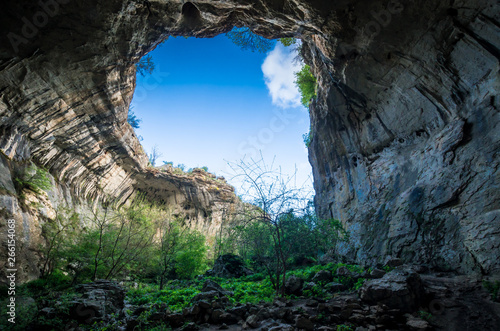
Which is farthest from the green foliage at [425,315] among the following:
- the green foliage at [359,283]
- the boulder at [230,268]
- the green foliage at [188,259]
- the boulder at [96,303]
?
the green foliage at [188,259]

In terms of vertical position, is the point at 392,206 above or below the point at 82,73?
below

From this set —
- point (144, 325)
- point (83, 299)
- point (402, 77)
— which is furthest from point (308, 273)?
point (402, 77)

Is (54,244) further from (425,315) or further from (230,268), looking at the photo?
(425,315)

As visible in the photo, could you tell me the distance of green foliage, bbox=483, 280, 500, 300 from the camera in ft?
14.9

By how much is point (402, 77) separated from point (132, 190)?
80.7 ft

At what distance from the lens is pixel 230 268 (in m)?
14.4

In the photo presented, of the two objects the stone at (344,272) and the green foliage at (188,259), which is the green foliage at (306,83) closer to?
the stone at (344,272)

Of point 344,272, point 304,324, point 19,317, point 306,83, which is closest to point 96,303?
point 19,317

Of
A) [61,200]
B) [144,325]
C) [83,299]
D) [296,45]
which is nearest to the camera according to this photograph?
[144,325]

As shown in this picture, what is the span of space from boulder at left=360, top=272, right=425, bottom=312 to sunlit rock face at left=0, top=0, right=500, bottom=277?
2334mm

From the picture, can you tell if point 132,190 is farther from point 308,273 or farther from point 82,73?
point 308,273

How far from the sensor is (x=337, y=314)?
187 inches

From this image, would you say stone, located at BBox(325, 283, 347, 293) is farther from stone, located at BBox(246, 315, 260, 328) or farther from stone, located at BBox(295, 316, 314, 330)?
stone, located at BBox(246, 315, 260, 328)

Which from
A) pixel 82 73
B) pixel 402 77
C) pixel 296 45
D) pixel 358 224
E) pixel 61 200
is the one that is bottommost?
pixel 358 224
